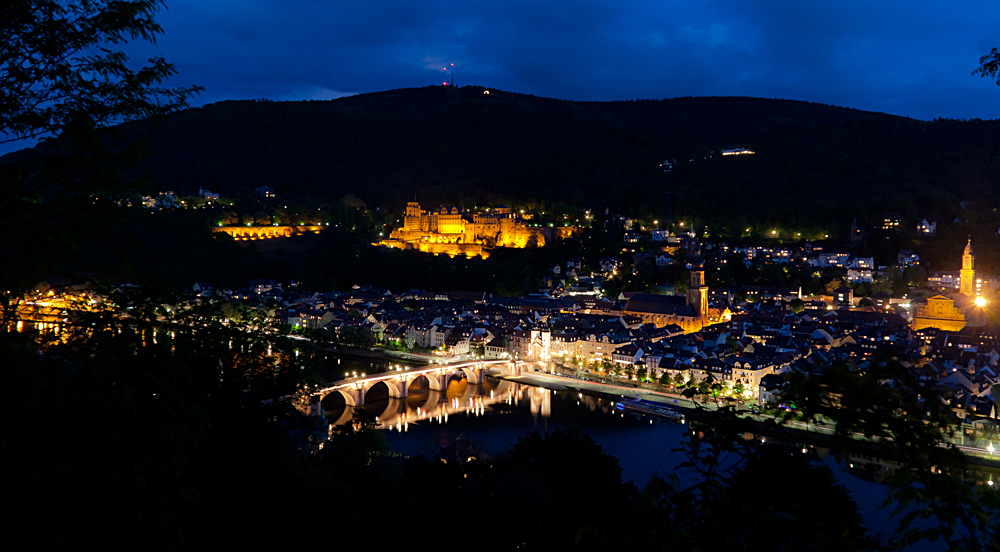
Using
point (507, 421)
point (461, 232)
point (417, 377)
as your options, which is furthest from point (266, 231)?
point (507, 421)

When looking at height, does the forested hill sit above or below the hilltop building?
above

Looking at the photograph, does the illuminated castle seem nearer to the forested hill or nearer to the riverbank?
the forested hill

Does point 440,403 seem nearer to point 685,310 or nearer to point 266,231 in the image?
point 685,310

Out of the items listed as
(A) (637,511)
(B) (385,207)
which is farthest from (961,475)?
(B) (385,207)

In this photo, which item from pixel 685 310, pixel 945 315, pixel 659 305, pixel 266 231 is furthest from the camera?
pixel 266 231

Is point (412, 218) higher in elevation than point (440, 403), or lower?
higher

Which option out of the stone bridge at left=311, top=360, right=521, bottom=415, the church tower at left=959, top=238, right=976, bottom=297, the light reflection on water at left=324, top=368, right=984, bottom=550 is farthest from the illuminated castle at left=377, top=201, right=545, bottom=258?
the light reflection on water at left=324, top=368, right=984, bottom=550

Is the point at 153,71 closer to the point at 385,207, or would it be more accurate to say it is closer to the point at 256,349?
the point at 256,349
